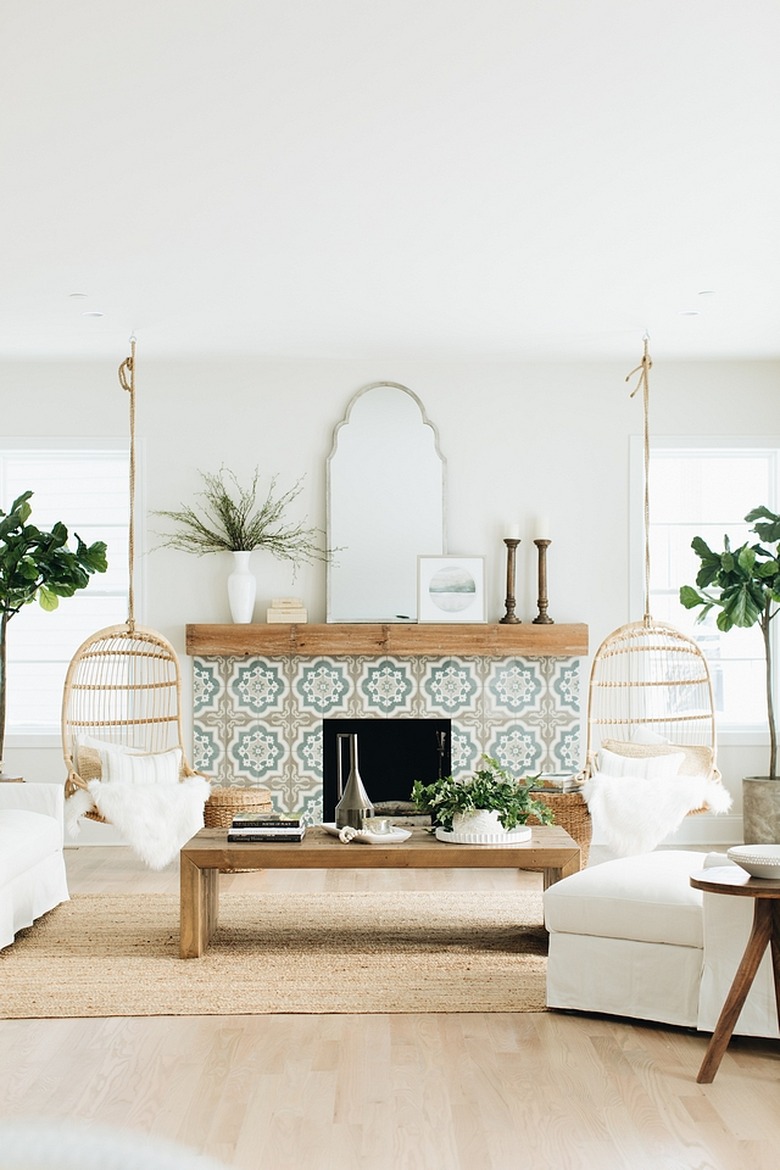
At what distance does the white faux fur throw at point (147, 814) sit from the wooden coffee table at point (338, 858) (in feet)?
3.52

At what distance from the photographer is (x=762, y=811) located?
6.31 m

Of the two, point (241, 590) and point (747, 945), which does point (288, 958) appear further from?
point (241, 590)

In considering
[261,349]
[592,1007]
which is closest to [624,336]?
[261,349]

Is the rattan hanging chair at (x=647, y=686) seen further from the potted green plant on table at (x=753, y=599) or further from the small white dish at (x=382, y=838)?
the small white dish at (x=382, y=838)

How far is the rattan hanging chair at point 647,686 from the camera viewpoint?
6.49 meters

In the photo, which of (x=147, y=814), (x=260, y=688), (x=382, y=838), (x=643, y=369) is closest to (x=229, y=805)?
(x=147, y=814)

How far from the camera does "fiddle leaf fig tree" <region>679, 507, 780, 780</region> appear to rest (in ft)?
20.7

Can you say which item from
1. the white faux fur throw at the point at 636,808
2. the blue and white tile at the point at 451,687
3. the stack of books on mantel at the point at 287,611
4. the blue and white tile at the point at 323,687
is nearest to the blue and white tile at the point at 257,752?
the blue and white tile at the point at 323,687

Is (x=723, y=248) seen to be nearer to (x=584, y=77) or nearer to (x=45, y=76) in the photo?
(x=584, y=77)

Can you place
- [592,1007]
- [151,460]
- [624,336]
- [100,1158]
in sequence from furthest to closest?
[151,460], [624,336], [592,1007], [100,1158]

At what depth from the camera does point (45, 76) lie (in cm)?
329

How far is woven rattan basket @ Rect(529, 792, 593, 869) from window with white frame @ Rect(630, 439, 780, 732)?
178 cm

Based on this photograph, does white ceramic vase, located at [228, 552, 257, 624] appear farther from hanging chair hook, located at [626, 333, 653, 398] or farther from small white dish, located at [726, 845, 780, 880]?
small white dish, located at [726, 845, 780, 880]

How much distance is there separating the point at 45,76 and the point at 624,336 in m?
3.74
